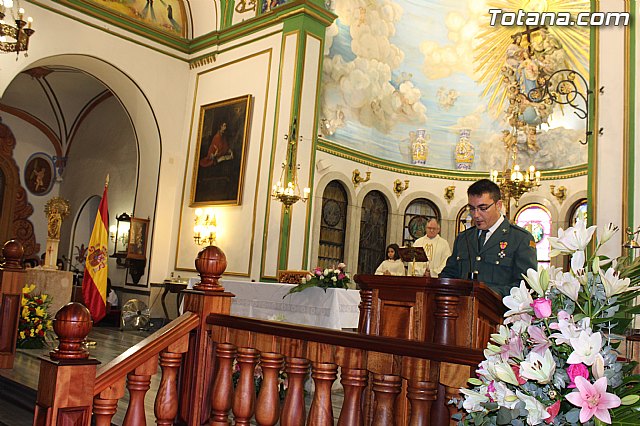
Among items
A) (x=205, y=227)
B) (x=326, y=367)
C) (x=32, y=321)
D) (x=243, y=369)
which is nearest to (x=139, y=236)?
(x=205, y=227)

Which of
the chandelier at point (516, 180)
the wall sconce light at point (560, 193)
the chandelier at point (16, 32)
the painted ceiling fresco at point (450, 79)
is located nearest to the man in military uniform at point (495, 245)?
the chandelier at point (16, 32)

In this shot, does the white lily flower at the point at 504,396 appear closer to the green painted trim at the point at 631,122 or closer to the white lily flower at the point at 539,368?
the white lily flower at the point at 539,368

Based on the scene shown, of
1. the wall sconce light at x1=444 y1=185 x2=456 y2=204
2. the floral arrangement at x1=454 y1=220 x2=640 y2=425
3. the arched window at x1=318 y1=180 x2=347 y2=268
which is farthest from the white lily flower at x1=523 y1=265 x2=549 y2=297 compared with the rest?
the wall sconce light at x1=444 y1=185 x2=456 y2=204

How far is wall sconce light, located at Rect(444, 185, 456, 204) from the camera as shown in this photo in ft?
55.8

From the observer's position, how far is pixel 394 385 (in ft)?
7.38

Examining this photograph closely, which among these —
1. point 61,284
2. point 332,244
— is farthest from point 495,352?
point 332,244

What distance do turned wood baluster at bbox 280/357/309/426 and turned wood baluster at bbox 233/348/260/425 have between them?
0.97 ft

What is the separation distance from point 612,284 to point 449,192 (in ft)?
52.3

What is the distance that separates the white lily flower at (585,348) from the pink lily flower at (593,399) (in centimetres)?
4

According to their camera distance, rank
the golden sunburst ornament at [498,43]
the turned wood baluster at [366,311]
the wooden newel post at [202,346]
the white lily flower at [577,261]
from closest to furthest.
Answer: the white lily flower at [577,261]
the wooden newel post at [202,346]
the turned wood baluster at [366,311]
the golden sunburst ornament at [498,43]

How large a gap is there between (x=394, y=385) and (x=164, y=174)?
1144cm

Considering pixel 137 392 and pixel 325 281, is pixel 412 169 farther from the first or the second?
pixel 137 392

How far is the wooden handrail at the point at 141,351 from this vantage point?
2732 millimetres

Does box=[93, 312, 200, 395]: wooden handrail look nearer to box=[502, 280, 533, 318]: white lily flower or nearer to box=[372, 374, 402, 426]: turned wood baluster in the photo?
box=[372, 374, 402, 426]: turned wood baluster
